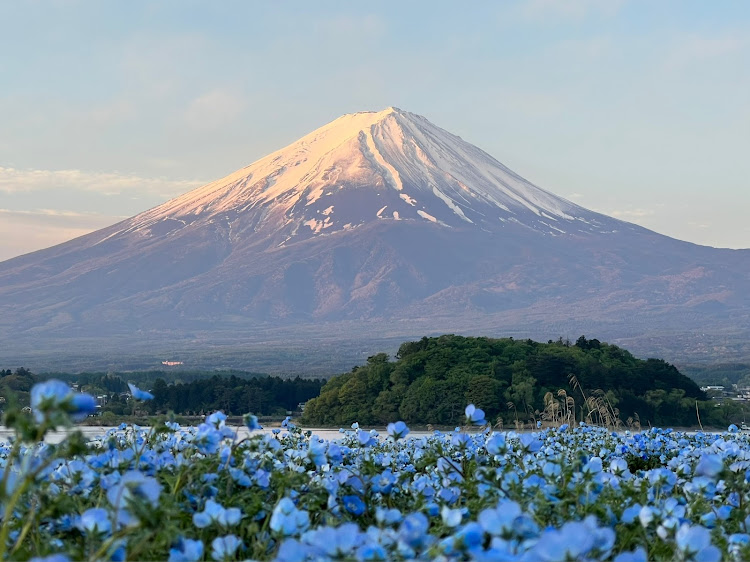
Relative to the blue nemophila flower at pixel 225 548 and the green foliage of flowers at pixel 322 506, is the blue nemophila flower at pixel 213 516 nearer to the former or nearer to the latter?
the green foliage of flowers at pixel 322 506

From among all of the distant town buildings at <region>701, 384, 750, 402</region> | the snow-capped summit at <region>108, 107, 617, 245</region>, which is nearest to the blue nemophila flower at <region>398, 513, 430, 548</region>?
the distant town buildings at <region>701, 384, 750, 402</region>

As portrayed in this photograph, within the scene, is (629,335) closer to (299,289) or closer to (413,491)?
(299,289)

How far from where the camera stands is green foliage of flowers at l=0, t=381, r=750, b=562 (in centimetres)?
228

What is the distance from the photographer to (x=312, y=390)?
22.5 metres

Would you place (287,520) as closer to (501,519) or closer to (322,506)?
(501,519)

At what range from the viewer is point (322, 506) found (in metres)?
4.07

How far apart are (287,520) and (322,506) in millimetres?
1346

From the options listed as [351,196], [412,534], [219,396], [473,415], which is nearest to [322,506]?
[473,415]

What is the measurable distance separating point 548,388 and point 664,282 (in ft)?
543

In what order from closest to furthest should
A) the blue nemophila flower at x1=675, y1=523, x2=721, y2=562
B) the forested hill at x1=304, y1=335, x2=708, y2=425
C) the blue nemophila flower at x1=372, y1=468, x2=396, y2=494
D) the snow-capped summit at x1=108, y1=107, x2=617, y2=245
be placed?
the blue nemophila flower at x1=675, y1=523, x2=721, y2=562
the blue nemophila flower at x1=372, y1=468, x2=396, y2=494
the forested hill at x1=304, y1=335, x2=708, y2=425
the snow-capped summit at x1=108, y1=107, x2=617, y2=245

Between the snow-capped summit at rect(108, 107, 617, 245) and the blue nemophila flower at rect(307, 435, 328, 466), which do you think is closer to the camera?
the blue nemophila flower at rect(307, 435, 328, 466)

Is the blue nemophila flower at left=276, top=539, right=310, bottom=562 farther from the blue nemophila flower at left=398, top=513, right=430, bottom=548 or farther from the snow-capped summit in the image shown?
the snow-capped summit

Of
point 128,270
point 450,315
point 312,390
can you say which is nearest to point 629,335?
point 450,315

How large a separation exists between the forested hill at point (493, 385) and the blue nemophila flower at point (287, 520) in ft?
45.0
